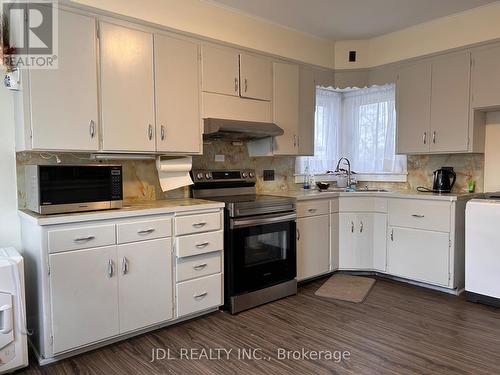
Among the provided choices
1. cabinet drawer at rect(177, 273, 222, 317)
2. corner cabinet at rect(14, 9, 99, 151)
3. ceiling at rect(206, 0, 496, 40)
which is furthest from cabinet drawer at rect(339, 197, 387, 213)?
corner cabinet at rect(14, 9, 99, 151)

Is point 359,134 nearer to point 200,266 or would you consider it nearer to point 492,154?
point 492,154

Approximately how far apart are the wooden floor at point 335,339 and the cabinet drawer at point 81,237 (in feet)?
2.38

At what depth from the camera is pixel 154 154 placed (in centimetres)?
295

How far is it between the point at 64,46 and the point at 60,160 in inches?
31.7

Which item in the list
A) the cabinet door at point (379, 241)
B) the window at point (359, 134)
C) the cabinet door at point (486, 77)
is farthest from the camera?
the window at point (359, 134)

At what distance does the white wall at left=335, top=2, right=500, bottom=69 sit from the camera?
3.25m

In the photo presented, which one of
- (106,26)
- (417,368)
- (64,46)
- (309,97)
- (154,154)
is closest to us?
(417,368)

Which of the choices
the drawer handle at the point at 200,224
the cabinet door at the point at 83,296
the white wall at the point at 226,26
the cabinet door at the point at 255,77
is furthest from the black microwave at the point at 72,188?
the cabinet door at the point at 255,77

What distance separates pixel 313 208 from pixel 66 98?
2.36 metres

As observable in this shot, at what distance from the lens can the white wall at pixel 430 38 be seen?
325 centimetres

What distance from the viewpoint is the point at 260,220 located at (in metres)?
3.07

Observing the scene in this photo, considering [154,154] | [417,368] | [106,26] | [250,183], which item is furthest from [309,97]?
[417,368]

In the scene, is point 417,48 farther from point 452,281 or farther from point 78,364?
point 78,364

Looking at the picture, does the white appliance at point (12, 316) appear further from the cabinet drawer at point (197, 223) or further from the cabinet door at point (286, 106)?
the cabinet door at point (286, 106)
